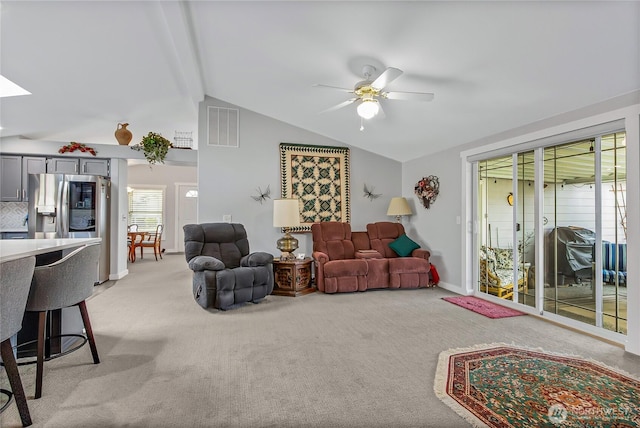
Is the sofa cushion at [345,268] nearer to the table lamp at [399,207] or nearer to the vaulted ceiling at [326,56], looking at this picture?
the table lamp at [399,207]

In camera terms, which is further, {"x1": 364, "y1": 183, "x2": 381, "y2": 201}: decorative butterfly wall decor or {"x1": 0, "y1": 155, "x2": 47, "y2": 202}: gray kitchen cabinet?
{"x1": 364, "y1": 183, "x2": 381, "y2": 201}: decorative butterfly wall decor

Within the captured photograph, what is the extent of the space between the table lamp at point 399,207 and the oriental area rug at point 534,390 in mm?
3046

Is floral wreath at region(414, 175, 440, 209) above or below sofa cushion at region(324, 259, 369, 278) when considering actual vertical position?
above

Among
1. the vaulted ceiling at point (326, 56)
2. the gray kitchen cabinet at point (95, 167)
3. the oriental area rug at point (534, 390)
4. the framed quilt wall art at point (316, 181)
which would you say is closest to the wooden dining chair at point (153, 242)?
the gray kitchen cabinet at point (95, 167)

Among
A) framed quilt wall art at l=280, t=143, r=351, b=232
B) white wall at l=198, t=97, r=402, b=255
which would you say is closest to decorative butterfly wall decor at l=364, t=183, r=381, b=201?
framed quilt wall art at l=280, t=143, r=351, b=232

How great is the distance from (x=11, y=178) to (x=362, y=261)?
5569 millimetres

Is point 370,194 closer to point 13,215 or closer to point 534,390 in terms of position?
point 534,390

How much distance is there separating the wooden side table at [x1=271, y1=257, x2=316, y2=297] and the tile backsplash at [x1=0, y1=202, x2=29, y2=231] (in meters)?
4.10

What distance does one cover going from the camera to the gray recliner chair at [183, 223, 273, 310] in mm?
3639

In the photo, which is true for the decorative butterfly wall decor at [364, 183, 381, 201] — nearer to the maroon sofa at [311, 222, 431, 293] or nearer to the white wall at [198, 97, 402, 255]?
the maroon sofa at [311, 222, 431, 293]

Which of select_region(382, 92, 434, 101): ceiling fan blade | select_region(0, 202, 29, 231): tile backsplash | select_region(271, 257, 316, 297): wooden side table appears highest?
select_region(382, 92, 434, 101): ceiling fan blade

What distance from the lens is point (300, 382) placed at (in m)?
2.08

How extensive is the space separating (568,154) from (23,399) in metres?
4.72

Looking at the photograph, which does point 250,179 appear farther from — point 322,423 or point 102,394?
point 322,423
